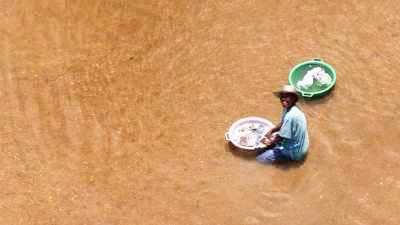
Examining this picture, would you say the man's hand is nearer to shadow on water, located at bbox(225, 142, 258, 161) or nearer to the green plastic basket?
shadow on water, located at bbox(225, 142, 258, 161)

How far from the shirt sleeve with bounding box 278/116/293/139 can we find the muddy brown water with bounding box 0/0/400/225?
0.61m

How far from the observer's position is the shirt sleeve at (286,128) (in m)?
7.67

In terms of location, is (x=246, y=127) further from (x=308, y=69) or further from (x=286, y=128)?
(x=308, y=69)

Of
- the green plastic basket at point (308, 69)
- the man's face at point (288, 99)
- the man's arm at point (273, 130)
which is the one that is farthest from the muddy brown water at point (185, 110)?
the man's face at point (288, 99)

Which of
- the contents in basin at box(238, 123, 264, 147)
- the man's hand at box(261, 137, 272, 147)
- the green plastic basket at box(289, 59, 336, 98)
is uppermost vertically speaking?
the green plastic basket at box(289, 59, 336, 98)

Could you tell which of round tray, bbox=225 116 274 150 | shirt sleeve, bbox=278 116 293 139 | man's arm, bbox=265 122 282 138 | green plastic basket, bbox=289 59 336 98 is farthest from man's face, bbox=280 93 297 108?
green plastic basket, bbox=289 59 336 98

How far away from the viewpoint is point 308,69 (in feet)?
30.3

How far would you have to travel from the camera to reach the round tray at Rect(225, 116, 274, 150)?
27.6 feet

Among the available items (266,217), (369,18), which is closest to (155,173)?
(266,217)

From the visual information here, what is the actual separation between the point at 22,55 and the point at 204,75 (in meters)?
2.82

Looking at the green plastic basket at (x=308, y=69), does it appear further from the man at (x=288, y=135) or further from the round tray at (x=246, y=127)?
the man at (x=288, y=135)

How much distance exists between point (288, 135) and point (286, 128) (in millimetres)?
109

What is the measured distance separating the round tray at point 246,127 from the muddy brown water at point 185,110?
159mm

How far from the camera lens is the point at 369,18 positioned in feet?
32.2
